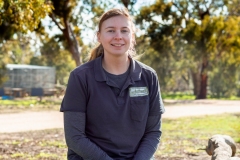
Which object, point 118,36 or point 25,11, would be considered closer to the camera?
point 118,36

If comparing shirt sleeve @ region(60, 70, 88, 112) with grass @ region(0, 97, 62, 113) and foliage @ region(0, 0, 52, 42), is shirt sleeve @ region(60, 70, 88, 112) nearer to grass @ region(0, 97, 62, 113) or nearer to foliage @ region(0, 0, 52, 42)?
foliage @ region(0, 0, 52, 42)

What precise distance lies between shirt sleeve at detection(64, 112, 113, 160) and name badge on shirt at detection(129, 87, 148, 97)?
12.1 inches

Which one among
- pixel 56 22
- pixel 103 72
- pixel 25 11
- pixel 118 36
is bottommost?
pixel 103 72

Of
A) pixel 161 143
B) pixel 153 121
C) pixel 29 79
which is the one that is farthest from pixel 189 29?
pixel 153 121

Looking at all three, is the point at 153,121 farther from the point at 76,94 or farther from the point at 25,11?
the point at 25,11

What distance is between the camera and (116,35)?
8.96ft

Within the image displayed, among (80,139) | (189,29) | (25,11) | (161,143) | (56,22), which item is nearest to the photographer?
(80,139)

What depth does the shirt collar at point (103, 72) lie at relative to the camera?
8.84ft

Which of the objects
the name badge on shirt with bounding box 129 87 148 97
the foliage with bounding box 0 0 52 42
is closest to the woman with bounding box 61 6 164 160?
the name badge on shirt with bounding box 129 87 148 97

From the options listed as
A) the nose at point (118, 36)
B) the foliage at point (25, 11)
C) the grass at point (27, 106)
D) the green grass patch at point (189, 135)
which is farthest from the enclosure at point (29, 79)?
the nose at point (118, 36)

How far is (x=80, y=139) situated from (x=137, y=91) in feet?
1.45

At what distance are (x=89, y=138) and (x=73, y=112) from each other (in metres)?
0.20

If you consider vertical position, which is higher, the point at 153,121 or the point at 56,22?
the point at 56,22

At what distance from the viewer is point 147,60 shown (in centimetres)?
3741
